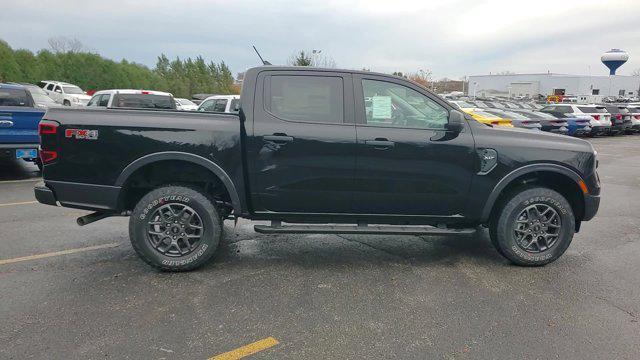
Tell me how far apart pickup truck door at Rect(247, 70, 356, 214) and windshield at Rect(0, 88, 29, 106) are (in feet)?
24.0

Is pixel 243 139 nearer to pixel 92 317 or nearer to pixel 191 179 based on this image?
pixel 191 179

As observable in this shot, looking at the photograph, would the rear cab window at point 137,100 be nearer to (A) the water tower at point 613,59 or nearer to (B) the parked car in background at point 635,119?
(B) the parked car in background at point 635,119

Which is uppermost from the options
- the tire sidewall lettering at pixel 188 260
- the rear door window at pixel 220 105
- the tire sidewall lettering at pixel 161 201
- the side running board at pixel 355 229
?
the rear door window at pixel 220 105

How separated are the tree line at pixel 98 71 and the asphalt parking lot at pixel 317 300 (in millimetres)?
32235

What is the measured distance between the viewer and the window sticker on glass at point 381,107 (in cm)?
434

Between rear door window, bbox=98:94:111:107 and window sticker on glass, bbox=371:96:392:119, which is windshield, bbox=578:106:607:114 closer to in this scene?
rear door window, bbox=98:94:111:107

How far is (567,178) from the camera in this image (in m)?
4.57

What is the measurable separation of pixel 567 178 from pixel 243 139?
331 centimetres

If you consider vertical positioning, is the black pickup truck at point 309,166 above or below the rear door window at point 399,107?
below

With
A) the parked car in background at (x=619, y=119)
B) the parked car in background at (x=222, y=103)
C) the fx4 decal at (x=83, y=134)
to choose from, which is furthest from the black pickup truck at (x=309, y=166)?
the parked car in background at (x=619, y=119)

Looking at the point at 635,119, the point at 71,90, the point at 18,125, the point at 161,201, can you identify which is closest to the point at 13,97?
the point at 18,125

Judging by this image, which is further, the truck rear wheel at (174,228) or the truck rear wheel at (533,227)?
the truck rear wheel at (533,227)

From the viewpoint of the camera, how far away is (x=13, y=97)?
9.04 meters

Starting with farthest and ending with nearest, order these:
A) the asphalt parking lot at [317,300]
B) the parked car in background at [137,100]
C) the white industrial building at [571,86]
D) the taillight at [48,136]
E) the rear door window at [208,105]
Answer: the white industrial building at [571,86] → the rear door window at [208,105] → the parked car in background at [137,100] → the taillight at [48,136] → the asphalt parking lot at [317,300]
